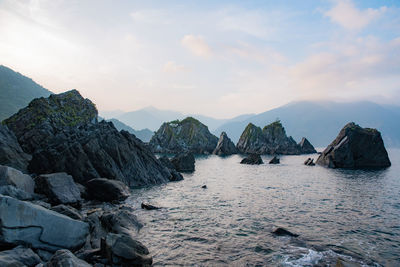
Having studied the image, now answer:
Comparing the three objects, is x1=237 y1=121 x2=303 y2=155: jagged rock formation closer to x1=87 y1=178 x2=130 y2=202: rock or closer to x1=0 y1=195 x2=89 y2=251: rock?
x1=87 y1=178 x2=130 y2=202: rock

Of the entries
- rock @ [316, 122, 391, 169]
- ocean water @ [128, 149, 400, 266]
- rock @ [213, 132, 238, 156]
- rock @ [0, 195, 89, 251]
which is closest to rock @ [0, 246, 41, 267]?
rock @ [0, 195, 89, 251]

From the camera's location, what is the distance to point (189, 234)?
20.8 m

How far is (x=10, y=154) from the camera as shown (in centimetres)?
4069

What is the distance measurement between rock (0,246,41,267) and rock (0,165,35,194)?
47.5 feet

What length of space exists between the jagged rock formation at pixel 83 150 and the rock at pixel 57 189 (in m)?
10.2

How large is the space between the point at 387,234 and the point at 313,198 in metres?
14.4

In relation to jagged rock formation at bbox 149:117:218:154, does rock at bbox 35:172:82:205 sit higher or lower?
lower

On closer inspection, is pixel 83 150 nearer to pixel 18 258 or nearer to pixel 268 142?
pixel 18 258

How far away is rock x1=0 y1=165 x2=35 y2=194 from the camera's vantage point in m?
23.9

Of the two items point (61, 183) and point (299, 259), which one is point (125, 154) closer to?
point (61, 183)

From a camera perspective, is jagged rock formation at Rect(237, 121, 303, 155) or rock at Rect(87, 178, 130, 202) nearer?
rock at Rect(87, 178, 130, 202)

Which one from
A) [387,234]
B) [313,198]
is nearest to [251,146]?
[313,198]

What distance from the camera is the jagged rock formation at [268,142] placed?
175625 mm

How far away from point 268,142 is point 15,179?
18105 centimetres
